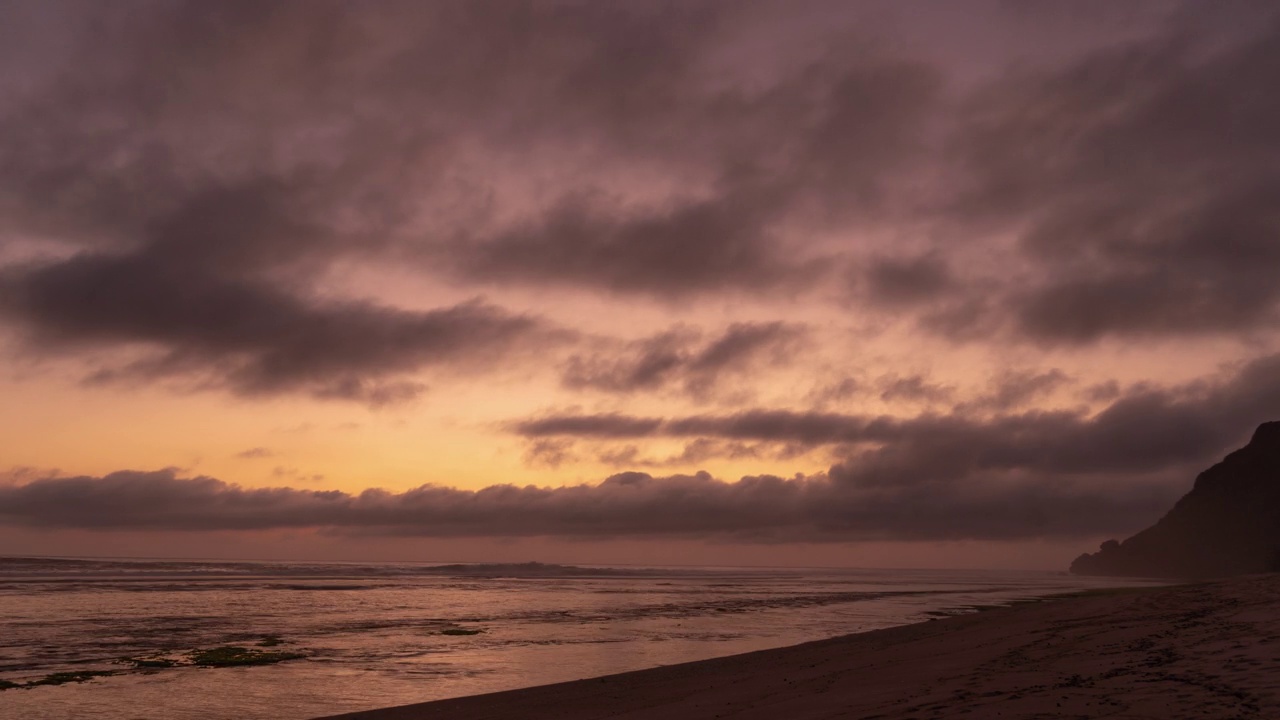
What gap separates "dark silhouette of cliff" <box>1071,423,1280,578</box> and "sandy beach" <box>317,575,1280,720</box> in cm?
15072

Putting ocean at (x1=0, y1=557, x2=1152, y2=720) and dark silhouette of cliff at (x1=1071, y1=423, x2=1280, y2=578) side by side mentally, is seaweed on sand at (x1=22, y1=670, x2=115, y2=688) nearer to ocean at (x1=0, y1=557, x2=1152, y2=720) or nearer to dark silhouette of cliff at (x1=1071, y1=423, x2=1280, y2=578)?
ocean at (x1=0, y1=557, x2=1152, y2=720)

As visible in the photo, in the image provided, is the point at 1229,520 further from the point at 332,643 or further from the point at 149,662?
the point at 149,662

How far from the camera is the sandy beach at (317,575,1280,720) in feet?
44.5

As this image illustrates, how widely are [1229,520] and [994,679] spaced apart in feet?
635

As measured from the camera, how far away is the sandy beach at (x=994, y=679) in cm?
1356

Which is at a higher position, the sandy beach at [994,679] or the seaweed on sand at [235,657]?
the sandy beach at [994,679]

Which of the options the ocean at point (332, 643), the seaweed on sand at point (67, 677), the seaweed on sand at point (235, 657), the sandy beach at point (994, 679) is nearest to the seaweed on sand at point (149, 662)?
the ocean at point (332, 643)

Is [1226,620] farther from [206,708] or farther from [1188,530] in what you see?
[1188,530]

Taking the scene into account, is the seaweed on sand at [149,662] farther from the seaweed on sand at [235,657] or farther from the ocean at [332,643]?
the seaweed on sand at [235,657]

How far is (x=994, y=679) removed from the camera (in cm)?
1770

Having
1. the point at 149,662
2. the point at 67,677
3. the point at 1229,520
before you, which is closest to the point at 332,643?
the point at 149,662

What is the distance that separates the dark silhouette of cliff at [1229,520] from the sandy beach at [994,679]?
151 meters

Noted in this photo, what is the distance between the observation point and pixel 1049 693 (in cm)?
1476

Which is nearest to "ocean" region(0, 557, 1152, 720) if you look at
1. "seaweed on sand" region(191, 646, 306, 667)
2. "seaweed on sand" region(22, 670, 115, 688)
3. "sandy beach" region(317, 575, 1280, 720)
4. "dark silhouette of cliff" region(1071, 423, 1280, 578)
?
"seaweed on sand" region(22, 670, 115, 688)
